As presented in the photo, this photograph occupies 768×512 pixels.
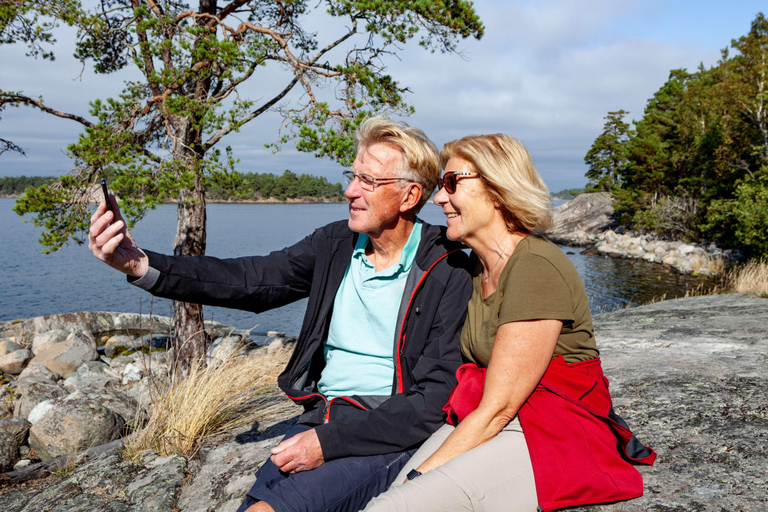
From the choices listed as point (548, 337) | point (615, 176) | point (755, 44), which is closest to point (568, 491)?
point (548, 337)

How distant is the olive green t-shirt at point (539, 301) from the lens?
1916 millimetres

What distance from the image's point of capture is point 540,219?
7.13ft

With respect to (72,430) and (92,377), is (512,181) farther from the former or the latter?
(92,377)

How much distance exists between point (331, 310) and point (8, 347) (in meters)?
11.3

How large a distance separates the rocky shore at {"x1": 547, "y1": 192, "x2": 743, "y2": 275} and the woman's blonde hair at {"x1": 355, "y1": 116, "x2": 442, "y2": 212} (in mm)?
17228

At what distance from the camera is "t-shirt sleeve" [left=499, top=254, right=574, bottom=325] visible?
190 cm

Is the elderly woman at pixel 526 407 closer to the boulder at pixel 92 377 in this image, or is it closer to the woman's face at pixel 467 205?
the woman's face at pixel 467 205

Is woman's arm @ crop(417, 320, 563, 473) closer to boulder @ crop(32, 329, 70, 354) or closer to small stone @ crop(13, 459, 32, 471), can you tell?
small stone @ crop(13, 459, 32, 471)

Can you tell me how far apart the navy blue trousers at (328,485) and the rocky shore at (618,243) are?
17.9 meters

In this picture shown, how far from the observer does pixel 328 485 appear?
2.07m

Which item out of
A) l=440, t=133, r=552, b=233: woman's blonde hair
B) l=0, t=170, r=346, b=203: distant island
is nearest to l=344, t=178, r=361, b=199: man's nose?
l=440, t=133, r=552, b=233: woman's blonde hair

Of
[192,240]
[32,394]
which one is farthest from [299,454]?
[32,394]

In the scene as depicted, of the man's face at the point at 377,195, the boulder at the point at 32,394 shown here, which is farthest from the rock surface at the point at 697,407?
the boulder at the point at 32,394

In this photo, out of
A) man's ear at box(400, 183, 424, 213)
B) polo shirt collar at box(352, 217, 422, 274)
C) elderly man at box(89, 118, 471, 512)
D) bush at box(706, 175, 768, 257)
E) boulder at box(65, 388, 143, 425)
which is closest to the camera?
elderly man at box(89, 118, 471, 512)
